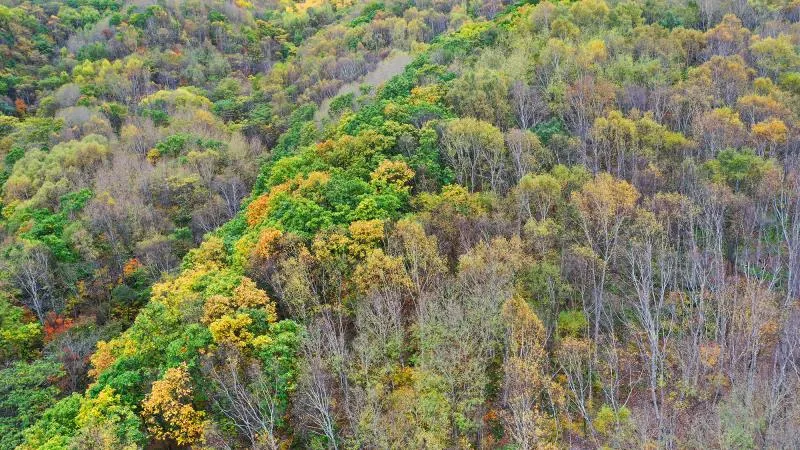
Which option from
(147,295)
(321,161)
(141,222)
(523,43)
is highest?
(523,43)

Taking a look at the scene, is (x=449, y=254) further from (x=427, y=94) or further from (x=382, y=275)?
(x=427, y=94)

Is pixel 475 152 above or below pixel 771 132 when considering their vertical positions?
above

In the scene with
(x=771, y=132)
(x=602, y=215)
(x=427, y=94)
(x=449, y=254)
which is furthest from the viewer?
(x=427, y=94)

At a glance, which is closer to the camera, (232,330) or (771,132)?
(232,330)

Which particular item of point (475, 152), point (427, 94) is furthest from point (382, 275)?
point (427, 94)

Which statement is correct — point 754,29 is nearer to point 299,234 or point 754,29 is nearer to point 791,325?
Result: point 791,325

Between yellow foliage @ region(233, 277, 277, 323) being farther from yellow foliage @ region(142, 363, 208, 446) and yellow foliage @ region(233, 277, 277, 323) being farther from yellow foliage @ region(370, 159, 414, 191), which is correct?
yellow foliage @ region(370, 159, 414, 191)

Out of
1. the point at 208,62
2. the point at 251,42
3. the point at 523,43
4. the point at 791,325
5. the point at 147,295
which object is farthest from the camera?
the point at 251,42

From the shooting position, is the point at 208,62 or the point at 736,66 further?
the point at 208,62

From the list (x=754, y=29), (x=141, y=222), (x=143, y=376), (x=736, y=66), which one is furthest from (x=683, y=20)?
(x=143, y=376)
